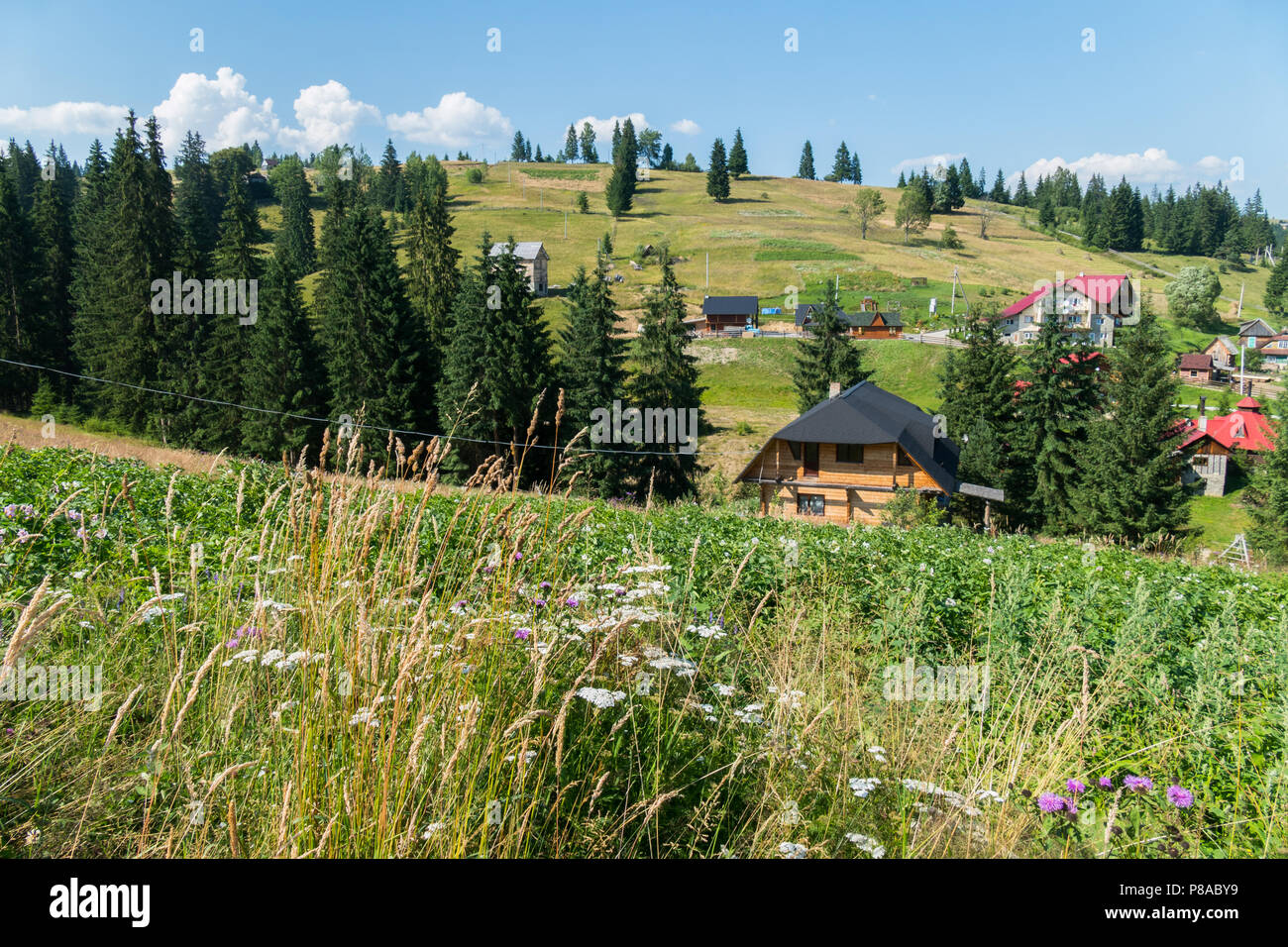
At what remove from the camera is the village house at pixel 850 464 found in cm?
3031

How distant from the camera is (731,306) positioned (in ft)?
236

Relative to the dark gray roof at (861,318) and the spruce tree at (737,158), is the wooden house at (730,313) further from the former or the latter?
the spruce tree at (737,158)

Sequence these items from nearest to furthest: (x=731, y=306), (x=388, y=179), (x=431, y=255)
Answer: (x=431, y=255), (x=731, y=306), (x=388, y=179)

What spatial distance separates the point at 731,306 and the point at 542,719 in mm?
71773

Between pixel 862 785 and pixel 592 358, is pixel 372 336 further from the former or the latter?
pixel 862 785

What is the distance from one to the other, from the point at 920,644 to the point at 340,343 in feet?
117

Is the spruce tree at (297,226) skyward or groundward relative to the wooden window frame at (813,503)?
skyward

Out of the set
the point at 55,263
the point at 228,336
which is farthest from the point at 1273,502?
the point at 55,263

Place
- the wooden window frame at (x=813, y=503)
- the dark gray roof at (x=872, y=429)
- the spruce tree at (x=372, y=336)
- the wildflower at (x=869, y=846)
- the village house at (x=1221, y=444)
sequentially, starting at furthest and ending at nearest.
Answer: the village house at (x=1221, y=444) < the spruce tree at (x=372, y=336) < the wooden window frame at (x=813, y=503) < the dark gray roof at (x=872, y=429) < the wildflower at (x=869, y=846)

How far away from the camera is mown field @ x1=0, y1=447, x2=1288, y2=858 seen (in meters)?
2.24

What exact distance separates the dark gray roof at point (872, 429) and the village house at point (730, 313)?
38333 millimetres

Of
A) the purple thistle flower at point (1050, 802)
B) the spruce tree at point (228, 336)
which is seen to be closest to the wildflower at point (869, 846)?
the purple thistle flower at point (1050, 802)

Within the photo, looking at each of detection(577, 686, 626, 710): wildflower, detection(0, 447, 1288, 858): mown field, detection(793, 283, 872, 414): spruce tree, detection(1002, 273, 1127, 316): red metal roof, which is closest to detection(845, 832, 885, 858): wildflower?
detection(0, 447, 1288, 858): mown field

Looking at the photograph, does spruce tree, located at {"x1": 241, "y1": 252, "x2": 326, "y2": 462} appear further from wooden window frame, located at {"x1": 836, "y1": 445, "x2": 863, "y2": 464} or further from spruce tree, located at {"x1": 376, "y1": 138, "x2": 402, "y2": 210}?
spruce tree, located at {"x1": 376, "y1": 138, "x2": 402, "y2": 210}
